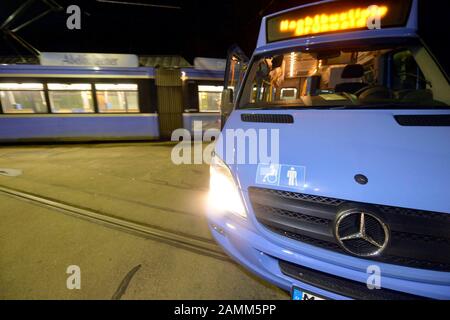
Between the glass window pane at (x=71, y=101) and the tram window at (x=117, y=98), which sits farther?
the tram window at (x=117, y=98)

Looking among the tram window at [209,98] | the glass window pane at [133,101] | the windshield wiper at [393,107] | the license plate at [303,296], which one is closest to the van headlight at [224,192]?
the license plate at [303,296]

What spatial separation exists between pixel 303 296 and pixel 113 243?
2.32m

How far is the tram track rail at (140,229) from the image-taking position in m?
2.68

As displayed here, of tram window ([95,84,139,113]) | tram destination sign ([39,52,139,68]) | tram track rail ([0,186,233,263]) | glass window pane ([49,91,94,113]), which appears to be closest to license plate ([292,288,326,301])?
tram track rail ([0,186,233,263])

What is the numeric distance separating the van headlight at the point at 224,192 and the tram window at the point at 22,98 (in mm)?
9668

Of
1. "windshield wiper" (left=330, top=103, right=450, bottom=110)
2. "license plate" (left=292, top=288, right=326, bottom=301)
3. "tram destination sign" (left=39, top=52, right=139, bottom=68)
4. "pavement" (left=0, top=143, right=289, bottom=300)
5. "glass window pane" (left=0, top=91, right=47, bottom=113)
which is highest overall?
"tram destination sign" (left=39, top=52, right=139, bottom=68)

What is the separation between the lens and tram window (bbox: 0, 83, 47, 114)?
328 inches

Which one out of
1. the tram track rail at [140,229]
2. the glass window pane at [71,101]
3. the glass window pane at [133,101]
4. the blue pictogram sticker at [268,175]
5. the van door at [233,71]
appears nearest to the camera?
the blue pictogram sticker at [268,175]

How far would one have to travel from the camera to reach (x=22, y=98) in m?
8.49

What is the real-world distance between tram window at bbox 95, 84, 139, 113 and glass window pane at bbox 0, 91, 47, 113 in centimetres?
205

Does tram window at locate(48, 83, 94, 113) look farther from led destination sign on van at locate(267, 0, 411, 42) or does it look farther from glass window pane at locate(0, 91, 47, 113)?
led destination sign on van at locate(267, 0, 411, 42)

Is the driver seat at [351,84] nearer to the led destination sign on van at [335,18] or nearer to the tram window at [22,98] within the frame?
the led destination sign on van at [335,18]
